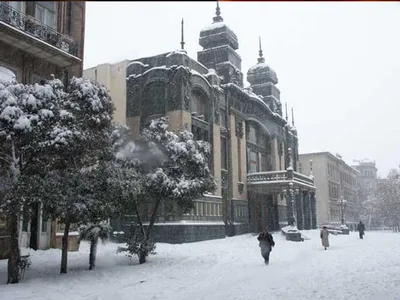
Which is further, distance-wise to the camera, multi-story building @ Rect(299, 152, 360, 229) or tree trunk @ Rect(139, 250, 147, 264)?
multi-story building @ Rect(299, 152, 360, 229)

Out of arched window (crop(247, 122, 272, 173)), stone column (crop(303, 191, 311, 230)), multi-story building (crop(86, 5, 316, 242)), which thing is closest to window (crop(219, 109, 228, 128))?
multi-story building (crop(86, 5, 316, 242))

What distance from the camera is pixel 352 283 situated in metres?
12.5

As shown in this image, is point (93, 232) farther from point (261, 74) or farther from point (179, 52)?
point (261, 74)

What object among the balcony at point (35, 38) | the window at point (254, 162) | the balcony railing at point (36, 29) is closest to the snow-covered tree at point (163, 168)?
the balcony at point (35, 38)

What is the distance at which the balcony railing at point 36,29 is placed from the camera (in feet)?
59.4

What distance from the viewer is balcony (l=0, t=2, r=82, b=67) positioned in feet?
59.0

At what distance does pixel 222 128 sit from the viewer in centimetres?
3588

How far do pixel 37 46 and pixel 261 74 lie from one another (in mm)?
34371

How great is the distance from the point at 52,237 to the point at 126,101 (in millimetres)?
14840

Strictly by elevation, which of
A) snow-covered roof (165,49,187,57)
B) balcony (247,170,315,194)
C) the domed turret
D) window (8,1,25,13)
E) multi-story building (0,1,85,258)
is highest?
the domed turret

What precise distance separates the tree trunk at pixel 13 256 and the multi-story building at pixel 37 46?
11.8ft

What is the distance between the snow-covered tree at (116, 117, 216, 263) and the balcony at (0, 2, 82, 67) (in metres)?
5.08

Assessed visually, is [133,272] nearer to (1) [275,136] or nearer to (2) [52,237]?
(2) [52,237]

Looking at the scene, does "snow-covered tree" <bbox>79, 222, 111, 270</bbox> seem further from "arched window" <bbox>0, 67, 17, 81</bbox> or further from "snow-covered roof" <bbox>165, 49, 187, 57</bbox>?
"snow-covered roof" <bbox>165, 49, 187, 57</bbox>
